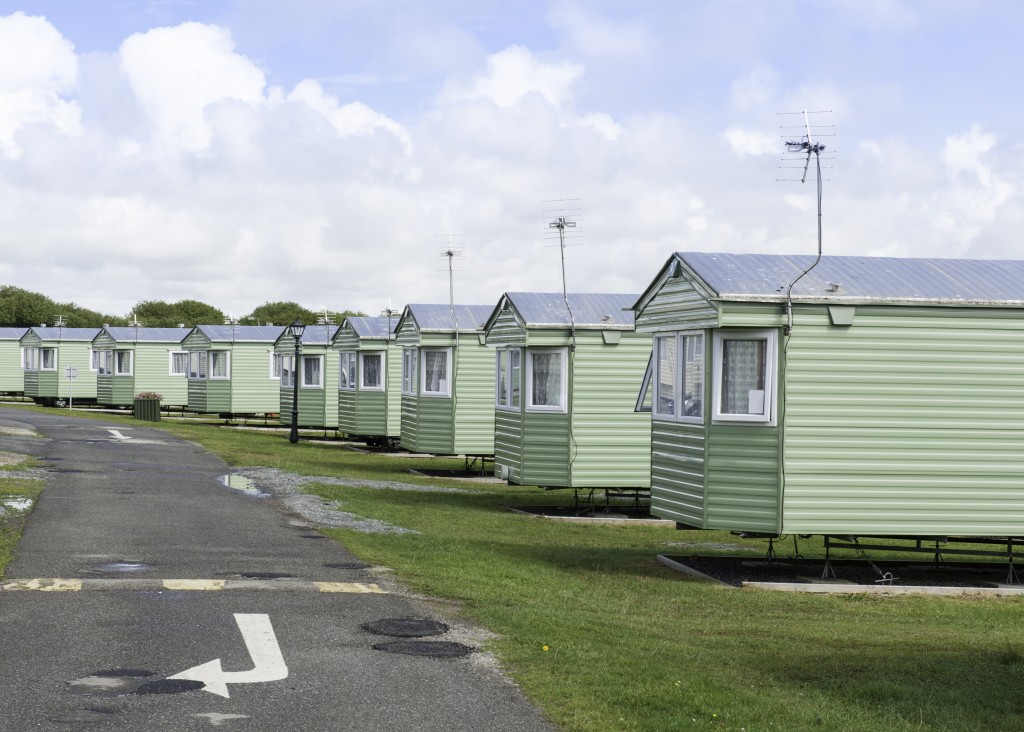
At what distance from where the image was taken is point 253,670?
27.1 feet

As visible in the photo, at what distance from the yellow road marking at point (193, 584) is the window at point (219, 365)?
38719mm

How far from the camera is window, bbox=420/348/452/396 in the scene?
2898 cm

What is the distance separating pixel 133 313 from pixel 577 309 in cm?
8041

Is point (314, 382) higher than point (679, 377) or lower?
lower

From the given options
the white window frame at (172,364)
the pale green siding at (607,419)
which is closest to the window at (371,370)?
the pale green siding at (607,419)

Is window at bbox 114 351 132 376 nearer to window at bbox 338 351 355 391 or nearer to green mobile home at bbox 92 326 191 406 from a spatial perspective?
green mobile home at bbox 92 326 191 406

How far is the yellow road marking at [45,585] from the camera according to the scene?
11.1m

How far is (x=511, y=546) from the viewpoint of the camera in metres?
16.7

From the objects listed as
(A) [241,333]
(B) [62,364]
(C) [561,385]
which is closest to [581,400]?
(C) [561,385]

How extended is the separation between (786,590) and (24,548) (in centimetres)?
864

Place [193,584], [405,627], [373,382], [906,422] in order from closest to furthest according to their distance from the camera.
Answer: [405,627], [193,584], [906,422], [373,382]

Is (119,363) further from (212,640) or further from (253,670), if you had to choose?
(253,670)

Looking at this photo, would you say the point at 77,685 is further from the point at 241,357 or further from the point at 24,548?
the point at 241,357

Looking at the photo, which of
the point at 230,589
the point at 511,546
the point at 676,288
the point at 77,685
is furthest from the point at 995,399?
the point at 77,685
